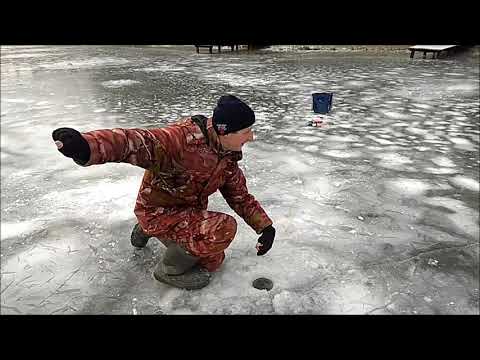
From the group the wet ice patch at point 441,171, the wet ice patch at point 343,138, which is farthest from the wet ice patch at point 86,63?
the wet ice patch at point 441,171

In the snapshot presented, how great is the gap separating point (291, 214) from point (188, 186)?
1319 mm

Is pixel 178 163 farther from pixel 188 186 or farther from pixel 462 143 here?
pixel 462 143

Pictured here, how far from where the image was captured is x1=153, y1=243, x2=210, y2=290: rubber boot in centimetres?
231

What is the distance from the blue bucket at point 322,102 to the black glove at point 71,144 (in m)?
5.20

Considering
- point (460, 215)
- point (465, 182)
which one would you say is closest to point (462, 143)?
point (465, 182)

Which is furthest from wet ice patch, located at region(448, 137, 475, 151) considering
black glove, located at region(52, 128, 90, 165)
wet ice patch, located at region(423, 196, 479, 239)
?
black glove, located at region(52, 128, 90, 165)

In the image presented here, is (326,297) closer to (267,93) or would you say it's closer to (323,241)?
(323,241)

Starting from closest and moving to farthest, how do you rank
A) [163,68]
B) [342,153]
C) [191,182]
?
[191,182] < [342,153] < [163,68]

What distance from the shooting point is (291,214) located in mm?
3223

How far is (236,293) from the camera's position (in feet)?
7.55

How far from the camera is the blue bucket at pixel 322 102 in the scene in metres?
6.24

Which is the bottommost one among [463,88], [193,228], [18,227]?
[463,88]

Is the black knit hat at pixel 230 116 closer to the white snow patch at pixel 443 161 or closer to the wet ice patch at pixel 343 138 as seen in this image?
the white snow patch at pixel 443 161

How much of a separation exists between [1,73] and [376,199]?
1135 cm
